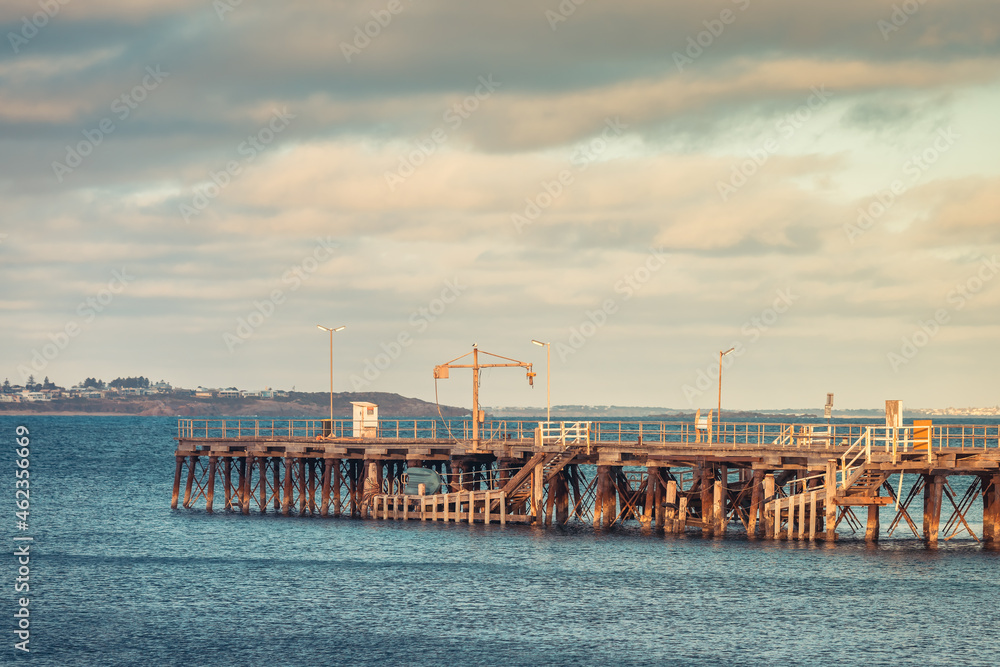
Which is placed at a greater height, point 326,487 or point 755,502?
point 755,502

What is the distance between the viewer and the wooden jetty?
179 feet

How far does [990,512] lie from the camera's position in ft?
186

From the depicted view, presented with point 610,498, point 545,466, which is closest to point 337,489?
point 545,466

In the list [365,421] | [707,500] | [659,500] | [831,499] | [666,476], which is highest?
[365,421]

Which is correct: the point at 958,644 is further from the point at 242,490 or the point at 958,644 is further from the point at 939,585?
the point at 242,490

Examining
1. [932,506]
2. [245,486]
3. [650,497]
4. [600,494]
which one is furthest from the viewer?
[245,486]

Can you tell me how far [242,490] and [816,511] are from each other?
34.2 meters

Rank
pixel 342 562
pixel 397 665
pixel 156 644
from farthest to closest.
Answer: pixel 342 562 → pixel 156 644 → pixel 397 665

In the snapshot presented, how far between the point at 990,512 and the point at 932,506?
9.96 feet

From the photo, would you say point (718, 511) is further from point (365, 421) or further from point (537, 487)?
point (365, 421)

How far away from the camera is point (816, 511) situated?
5650cm

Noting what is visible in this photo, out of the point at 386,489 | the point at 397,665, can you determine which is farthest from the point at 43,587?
the point at 386,489

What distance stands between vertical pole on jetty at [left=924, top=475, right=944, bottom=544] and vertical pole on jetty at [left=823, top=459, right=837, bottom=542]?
180 inches

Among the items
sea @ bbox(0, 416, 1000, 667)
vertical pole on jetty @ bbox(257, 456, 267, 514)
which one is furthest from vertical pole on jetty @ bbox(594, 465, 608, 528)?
vertical pole on jetty @ bbox(257, 456, 267, 514)
